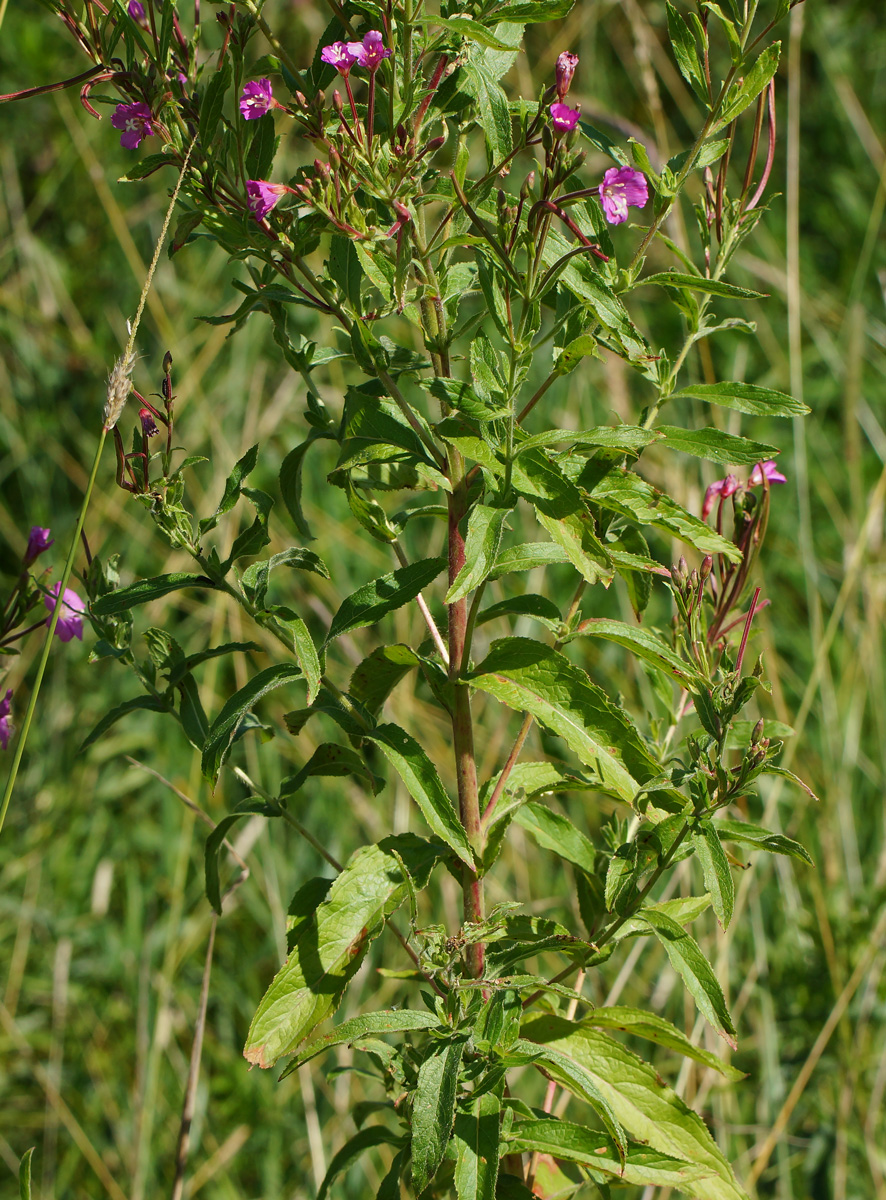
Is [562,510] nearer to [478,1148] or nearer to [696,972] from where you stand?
[696,972]

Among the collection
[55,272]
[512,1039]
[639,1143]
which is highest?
[55,272]

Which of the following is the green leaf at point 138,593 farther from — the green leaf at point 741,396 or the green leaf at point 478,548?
the green leaf at point 741,396

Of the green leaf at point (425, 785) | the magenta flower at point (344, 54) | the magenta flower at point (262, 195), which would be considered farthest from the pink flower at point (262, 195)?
the green leaf at point (425, 785)

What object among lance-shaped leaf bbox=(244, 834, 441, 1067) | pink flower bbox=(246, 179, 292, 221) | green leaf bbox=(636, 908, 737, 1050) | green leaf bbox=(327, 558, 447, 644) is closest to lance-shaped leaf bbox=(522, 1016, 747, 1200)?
green leaf bbox=(636, 908, 737, 1050)

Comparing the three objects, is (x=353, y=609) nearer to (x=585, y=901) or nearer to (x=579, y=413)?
(x=585, y=901)

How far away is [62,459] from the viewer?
3898 mm

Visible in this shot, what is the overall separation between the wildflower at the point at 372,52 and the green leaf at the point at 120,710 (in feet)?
2.61

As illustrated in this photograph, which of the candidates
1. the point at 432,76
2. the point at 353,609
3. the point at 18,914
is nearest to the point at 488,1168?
the point at 353,609

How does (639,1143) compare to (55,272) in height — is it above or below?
below

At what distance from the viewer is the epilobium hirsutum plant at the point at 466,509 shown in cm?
132

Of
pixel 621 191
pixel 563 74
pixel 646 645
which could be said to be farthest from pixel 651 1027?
pixel 563 74

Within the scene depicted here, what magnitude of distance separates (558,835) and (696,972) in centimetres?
30

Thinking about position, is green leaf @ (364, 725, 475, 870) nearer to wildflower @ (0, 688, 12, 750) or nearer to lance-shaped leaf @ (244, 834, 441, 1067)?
lance-shaped leaf @ (244, 834, 441, 1067)

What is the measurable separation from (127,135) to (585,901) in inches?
47.2
